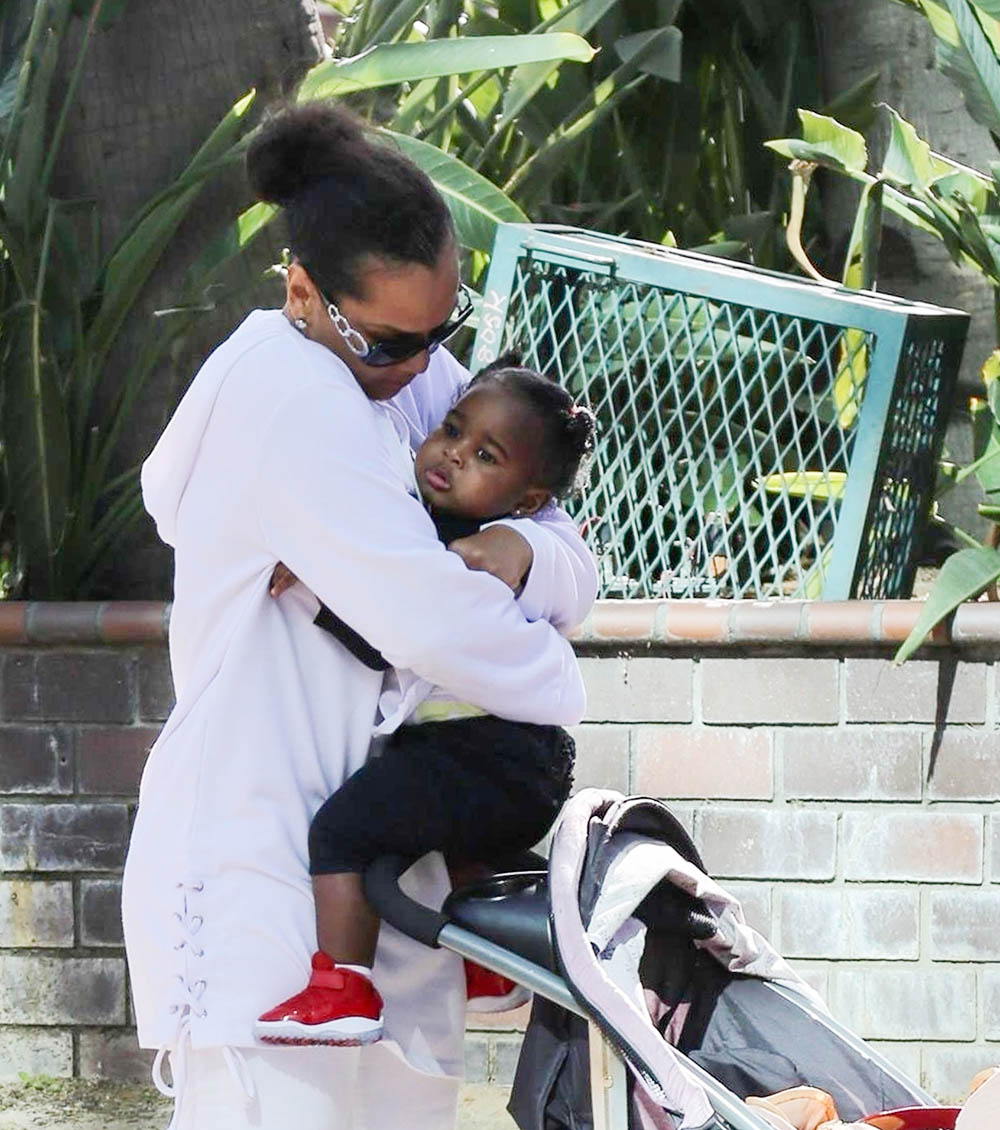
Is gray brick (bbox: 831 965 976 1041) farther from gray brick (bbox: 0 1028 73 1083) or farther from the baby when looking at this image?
the baby

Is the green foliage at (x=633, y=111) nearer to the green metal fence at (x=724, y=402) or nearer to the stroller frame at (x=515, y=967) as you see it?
the green metal fence at (x=724, y=402)

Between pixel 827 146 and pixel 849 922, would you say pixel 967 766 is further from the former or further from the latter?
pixel 827 146

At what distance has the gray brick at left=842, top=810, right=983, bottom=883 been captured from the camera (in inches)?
157

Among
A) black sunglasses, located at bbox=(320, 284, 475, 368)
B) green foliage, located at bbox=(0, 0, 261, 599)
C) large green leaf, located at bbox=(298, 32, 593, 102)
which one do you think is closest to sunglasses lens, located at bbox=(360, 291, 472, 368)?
black sunglasses, located at bbox=(320, 284, 475, 368)

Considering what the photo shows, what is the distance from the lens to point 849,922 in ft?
13.2

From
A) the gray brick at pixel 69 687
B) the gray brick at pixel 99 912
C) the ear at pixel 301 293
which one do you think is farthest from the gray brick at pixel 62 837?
the ear at pixel 301 293

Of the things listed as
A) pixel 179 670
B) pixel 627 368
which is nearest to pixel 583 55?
pixel 627 368

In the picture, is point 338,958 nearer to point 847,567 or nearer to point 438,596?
point 438,596

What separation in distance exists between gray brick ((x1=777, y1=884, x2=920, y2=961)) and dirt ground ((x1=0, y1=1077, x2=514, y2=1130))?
0.71 m

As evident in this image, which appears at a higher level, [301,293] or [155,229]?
[155,229]

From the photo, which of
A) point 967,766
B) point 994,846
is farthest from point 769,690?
point 994,846

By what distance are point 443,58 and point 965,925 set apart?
6.93ft

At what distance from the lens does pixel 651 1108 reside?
2080 mm

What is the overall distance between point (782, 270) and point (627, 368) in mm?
1221
